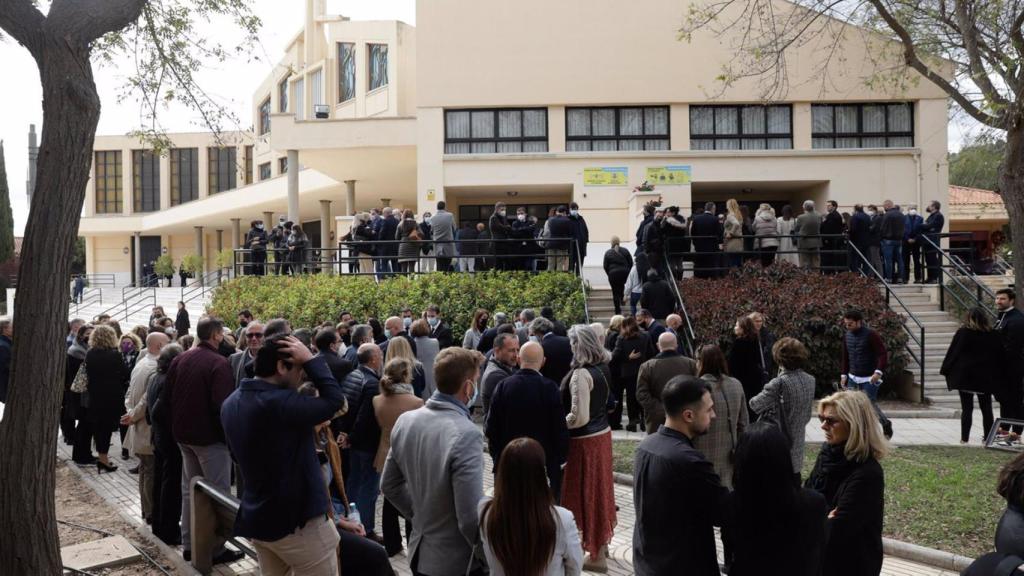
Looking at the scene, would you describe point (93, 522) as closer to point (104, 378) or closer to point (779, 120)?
point (104, 378)

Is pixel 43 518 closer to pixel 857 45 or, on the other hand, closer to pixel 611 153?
pixel 611 153

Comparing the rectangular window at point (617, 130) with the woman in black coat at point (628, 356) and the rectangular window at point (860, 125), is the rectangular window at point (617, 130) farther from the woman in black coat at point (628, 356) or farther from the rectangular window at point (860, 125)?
the woman in black coat at point (628, 356)

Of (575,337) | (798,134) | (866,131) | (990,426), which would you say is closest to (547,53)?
(798,134)

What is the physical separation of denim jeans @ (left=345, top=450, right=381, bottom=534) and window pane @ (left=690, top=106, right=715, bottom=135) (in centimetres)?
2046

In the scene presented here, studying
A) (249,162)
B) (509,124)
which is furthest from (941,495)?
(249,162)

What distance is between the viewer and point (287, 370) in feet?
13.7

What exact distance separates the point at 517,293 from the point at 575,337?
967cm

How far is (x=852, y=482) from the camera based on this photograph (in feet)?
12.8

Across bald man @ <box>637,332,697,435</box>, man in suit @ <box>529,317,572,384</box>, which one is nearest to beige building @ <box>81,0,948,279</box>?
man in suit @ <box>529,317,572,384</box>

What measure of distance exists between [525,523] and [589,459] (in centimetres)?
324

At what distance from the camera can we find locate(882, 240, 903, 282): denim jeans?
58.1 feet

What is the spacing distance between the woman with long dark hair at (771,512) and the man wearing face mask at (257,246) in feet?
63.2

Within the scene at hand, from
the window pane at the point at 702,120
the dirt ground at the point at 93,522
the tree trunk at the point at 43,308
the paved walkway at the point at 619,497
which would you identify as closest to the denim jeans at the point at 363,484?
the paved walkway at the point at 619,497

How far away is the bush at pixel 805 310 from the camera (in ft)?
46.8
